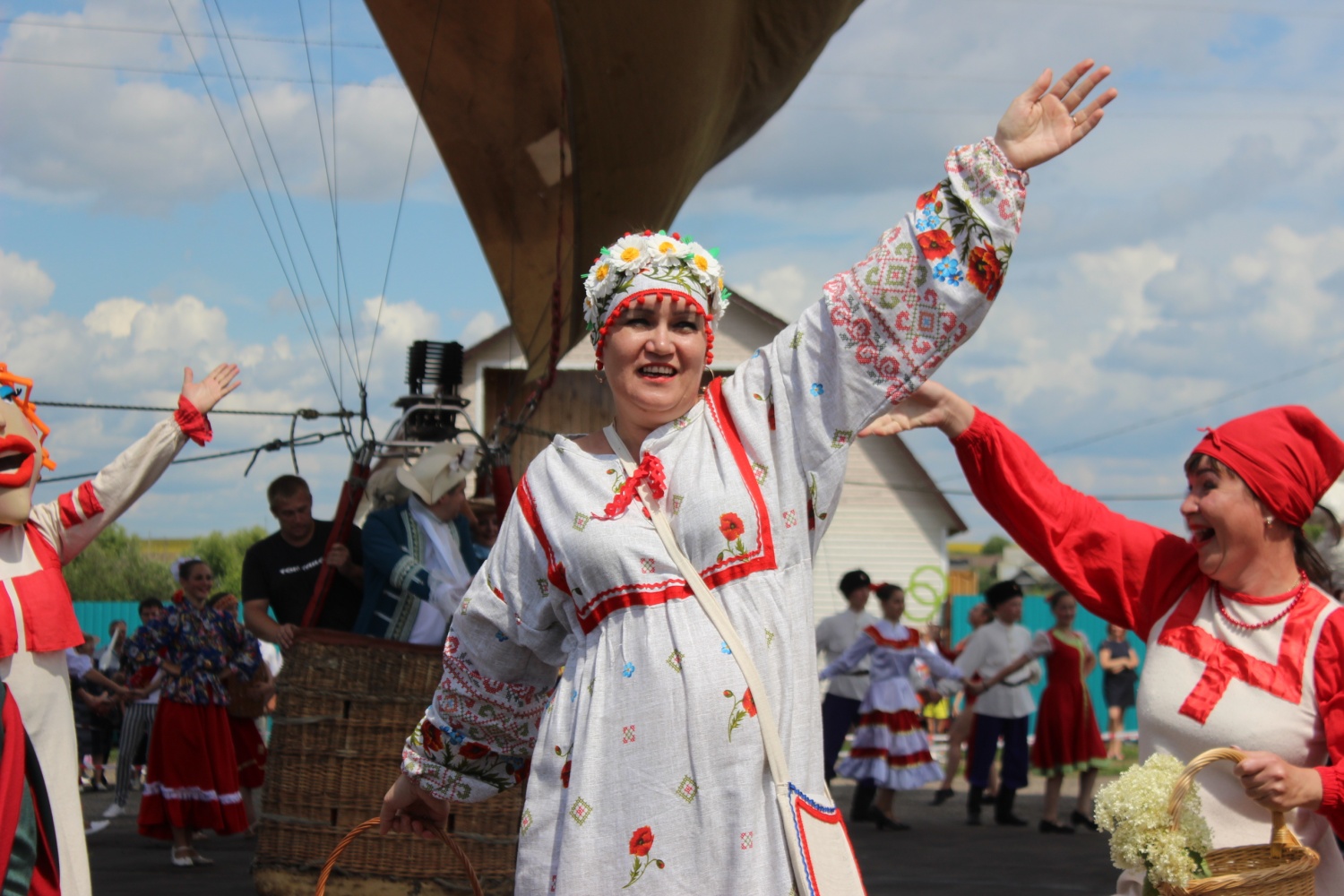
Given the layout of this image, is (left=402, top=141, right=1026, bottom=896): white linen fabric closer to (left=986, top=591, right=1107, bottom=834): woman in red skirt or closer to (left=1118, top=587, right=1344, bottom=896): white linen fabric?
(left=1118, top=587, right=1344, bottom=896): white linen fabric

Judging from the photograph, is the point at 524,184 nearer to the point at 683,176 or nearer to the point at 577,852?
the point at 683,176

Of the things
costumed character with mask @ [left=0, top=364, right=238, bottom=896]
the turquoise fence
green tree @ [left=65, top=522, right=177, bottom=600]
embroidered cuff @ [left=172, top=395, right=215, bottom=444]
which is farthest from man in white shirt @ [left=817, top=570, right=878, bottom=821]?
Answer: green tree @ [left=65, top=522, right=177, bottom=600]

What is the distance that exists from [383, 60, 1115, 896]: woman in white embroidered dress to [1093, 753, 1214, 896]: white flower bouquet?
2.26ft

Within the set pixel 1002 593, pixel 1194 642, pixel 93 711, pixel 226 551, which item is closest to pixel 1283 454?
pixel 1194 642

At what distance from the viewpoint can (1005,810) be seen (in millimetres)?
9945

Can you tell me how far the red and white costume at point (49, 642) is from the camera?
3961mm

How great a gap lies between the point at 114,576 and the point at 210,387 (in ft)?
132

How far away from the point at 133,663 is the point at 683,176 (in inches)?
189

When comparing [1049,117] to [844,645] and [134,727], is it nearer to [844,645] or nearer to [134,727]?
[844,645]

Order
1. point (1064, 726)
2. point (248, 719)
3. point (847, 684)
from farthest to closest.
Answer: point (847, 684) < point (1064, 726) < point (248, 719)

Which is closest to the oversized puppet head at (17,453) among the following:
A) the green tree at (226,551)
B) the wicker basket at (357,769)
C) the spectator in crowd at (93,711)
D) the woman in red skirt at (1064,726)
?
the wicker basket at (357,769)

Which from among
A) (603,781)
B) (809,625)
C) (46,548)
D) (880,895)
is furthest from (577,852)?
(880,895)

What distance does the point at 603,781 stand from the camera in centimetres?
222

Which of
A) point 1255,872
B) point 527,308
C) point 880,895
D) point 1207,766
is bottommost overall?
point 880,895
